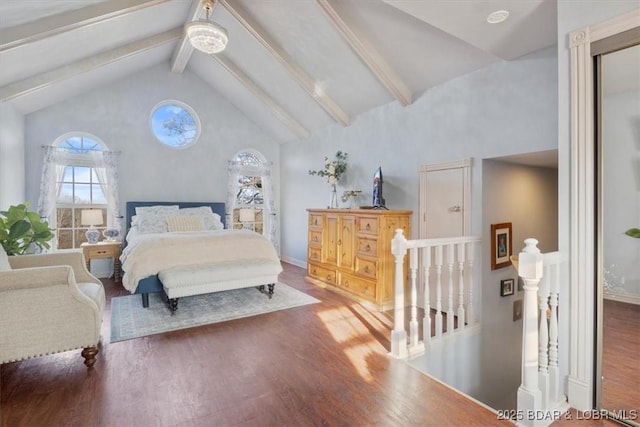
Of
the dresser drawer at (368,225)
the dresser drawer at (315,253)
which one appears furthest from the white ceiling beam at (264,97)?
the dresser drawer at (368,225)

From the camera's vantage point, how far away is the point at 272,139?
711 centimetres

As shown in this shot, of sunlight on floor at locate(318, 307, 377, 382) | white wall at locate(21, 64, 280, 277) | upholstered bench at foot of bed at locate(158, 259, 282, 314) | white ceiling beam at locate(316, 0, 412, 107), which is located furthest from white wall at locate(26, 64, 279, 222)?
sunlight on floor at locate(318, 307, 377, 382)

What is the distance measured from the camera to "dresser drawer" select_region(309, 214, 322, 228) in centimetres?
493

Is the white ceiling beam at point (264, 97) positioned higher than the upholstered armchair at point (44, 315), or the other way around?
the white ceiling beam at point (264, 97)

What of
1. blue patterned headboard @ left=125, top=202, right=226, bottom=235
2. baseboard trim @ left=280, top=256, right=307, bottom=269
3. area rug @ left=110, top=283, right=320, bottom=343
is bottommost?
area rug @ left=110, top=283, right=320, bottom=343

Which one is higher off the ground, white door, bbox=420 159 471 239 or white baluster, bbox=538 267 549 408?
white door, bbox=420 159 471 239

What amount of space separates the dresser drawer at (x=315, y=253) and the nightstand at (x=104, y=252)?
120 inches

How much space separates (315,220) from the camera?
16.5 feet

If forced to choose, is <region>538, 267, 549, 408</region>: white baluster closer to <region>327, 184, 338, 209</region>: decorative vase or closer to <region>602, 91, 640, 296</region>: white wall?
<region>602, 91, 640, 296</region>: white wall

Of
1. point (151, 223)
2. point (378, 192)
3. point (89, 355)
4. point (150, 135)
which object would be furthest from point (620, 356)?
point (150, 135)

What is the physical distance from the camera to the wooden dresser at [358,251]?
381 cm

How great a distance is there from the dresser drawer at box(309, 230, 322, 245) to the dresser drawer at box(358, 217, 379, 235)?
0.97 metres

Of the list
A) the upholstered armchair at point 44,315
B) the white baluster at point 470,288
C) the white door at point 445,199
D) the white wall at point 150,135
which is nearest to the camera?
the upholstered armchair at point 44,315

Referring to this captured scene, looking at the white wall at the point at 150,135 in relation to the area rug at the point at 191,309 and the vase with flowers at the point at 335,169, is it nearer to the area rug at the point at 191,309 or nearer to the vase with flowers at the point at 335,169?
the area rug at the point at 191,309
